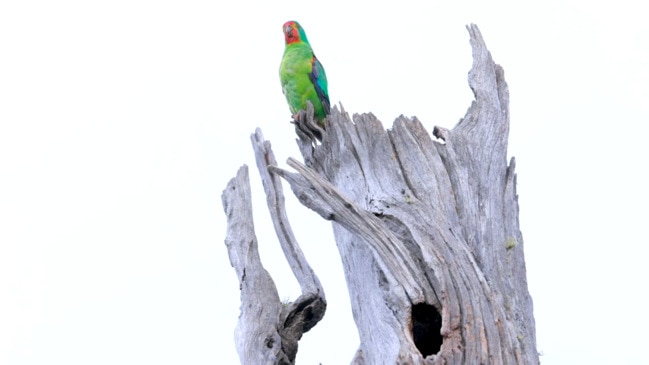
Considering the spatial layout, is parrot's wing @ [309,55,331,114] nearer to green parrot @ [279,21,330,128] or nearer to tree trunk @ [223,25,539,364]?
green parrot @ [279,21,330,128]

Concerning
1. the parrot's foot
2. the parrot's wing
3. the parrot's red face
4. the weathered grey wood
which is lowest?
the weathered grey wood

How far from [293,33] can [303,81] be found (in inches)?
27.8

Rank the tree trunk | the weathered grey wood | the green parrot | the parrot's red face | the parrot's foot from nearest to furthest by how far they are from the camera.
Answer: the tree trunk
the weathered grey wood
the parrot's foot
the green parrot
the parrot's red face

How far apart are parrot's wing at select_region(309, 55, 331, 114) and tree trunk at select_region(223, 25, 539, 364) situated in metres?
1.15

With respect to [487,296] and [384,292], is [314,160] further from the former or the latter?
[487,296]

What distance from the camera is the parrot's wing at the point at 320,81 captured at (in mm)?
9422

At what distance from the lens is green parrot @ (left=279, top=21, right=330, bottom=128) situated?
9406 millimetres

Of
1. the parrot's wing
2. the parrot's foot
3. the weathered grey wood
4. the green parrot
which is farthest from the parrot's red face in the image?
the weathered grey wood

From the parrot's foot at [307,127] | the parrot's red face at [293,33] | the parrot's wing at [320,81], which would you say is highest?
the parrot's red face at [293,33]

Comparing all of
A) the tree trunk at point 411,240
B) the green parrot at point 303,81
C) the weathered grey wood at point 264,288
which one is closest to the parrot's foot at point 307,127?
the tree trunk at point 411,240

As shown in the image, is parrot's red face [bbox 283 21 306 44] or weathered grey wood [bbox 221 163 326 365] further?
parrot's red face [bbox 283 21 306 44]

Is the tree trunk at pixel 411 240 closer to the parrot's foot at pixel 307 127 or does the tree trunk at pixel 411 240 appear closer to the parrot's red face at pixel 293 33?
the parrot's foot at pixel 307 127

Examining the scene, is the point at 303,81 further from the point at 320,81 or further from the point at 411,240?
the point at 411,240

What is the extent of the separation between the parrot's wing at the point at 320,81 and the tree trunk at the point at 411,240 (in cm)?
115
